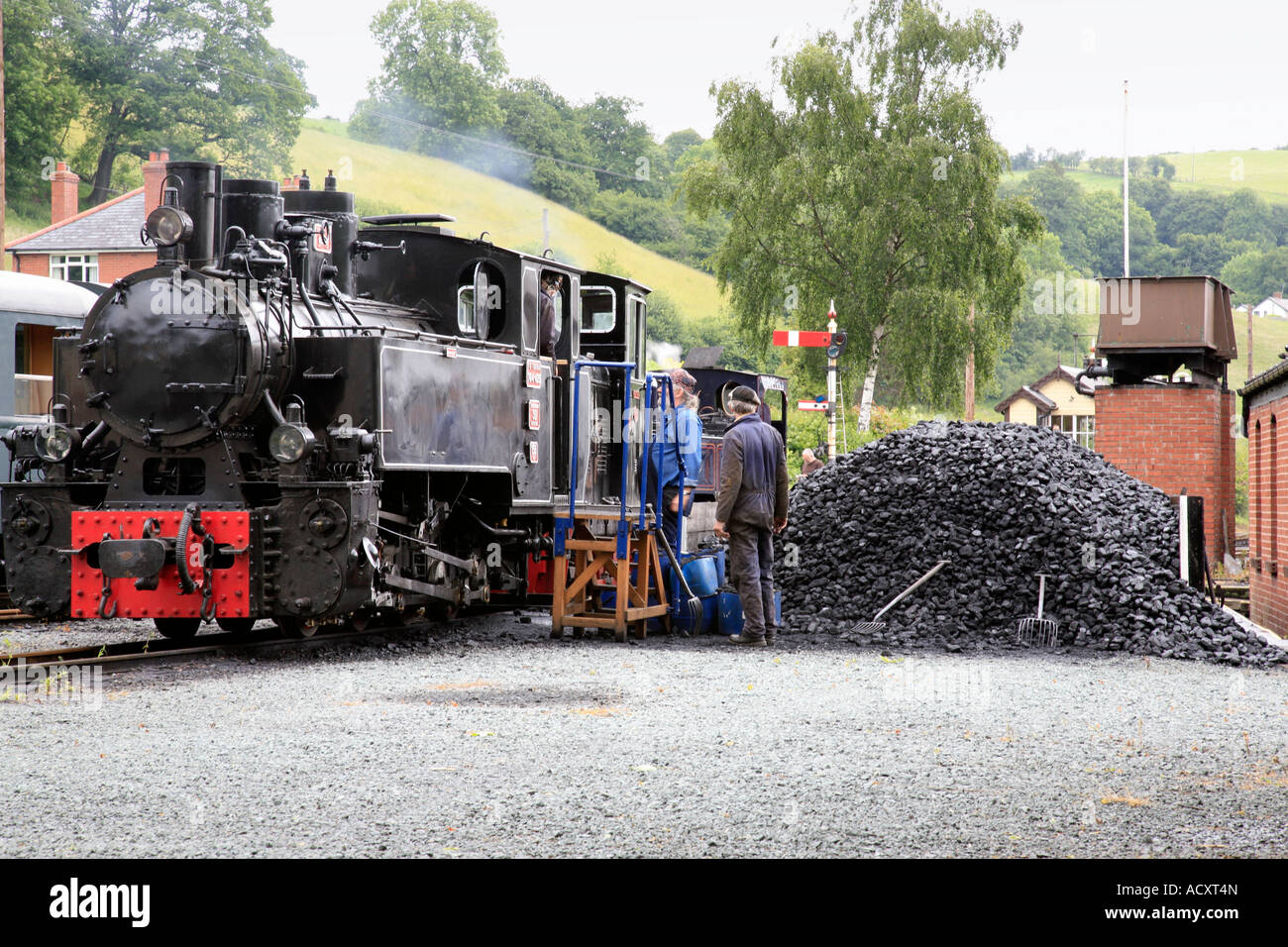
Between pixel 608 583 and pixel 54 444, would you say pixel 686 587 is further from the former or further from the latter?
pixel 54 444

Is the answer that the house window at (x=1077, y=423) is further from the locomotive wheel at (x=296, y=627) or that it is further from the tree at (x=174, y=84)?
the locomotive wheel at (x=296, y=627)

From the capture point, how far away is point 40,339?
45.3 feet

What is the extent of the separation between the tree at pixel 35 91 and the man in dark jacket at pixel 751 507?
44062mm

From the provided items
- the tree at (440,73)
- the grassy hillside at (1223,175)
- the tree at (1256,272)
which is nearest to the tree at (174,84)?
the tree at (440,73)

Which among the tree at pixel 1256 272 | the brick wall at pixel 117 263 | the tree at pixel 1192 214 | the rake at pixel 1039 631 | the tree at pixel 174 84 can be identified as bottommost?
the rake at pixel 1039 631

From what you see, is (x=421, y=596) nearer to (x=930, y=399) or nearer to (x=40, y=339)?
(x=40, y=339)

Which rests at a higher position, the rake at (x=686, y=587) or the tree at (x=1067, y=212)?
the tree at (x=1067, y=212)

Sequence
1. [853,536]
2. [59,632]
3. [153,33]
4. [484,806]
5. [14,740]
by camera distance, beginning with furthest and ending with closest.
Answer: [153,33], [853,536], [59,632], [14,740], [484,806]

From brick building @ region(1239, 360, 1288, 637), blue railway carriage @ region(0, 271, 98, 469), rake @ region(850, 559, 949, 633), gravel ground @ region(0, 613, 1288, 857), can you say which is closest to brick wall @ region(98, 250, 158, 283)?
blue railway carriage @ region(0, 271, 98, 469)

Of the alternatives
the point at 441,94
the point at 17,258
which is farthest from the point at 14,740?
the point at 441,94

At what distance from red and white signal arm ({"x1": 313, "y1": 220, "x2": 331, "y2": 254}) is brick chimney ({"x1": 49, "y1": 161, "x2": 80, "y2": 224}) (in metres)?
39.4

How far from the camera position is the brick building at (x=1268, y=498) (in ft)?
41.7

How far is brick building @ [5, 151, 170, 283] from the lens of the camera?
41.4 metres
